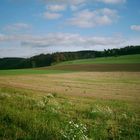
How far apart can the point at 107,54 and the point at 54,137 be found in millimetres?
125259

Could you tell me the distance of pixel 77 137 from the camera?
7.36m

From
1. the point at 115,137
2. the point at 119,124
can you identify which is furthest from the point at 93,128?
the point at 119,124

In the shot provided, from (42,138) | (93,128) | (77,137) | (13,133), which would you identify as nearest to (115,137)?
(93,128)

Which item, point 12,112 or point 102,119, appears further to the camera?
point 102,119

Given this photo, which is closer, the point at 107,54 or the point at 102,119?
the point at 102,119

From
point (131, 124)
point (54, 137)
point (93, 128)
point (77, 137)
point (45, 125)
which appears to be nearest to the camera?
point (77, 137)

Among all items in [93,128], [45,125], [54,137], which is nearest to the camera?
[54,137]

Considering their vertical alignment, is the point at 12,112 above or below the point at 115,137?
above

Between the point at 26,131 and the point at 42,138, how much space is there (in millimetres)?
788

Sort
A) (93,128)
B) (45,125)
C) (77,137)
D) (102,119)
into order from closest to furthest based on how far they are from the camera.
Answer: (77,137) → (45,125) → (93,128) → (102,119)

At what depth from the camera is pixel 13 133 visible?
313 inches

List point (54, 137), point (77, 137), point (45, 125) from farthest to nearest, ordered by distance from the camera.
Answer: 1. point (45, 125)
2. point (54, 137)
3. point (77, 137)

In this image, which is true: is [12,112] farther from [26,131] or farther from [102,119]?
[102,119]

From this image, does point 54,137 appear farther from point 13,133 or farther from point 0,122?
point 0,122
